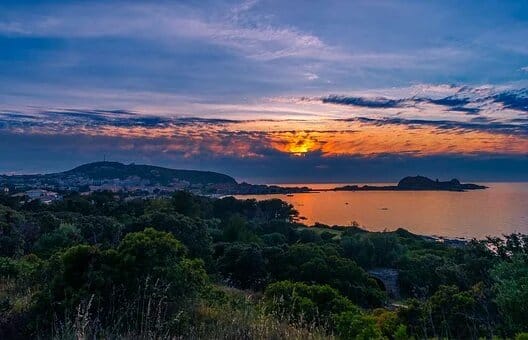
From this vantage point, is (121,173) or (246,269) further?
(121,173)

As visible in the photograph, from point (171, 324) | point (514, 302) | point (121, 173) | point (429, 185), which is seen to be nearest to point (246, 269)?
point (514, 302)

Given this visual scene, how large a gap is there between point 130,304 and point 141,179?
110 m

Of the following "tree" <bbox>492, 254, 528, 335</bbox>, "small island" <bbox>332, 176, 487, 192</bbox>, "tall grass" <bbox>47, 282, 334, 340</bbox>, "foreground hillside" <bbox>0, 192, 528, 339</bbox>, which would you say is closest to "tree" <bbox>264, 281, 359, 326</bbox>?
"foreground hillside" <bbox>0, 192, 528, 339</bbox>

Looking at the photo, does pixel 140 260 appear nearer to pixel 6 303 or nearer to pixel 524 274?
pixel 6 303

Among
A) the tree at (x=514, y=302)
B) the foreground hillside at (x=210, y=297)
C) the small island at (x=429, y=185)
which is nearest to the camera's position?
the foreground hillside at (x=210, y=297)

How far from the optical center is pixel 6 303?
7.70 meters

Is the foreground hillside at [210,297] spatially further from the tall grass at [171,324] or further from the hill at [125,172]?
the hill at [125,172]

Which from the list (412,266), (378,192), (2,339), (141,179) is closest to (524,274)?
(2,339)

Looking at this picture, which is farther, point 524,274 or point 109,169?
point 109,169

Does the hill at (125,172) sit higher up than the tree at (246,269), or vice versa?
the tree at (246,269)

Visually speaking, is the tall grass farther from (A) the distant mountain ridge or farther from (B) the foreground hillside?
(A) the distant mountain ridge

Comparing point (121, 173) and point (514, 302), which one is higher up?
point (514, 302)

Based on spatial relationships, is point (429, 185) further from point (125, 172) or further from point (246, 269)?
point (246, 269)

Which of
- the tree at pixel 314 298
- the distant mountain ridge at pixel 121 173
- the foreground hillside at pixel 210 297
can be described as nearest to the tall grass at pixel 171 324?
the foreground hillside at pixel 210 297
